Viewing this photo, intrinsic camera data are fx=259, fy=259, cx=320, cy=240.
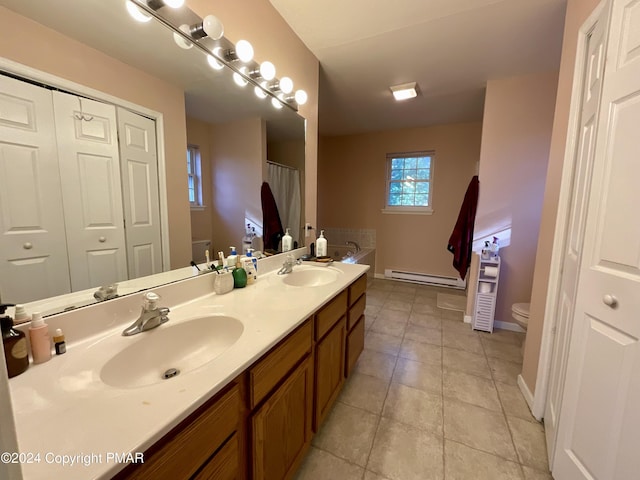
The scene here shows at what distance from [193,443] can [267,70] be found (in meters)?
A: 1.84

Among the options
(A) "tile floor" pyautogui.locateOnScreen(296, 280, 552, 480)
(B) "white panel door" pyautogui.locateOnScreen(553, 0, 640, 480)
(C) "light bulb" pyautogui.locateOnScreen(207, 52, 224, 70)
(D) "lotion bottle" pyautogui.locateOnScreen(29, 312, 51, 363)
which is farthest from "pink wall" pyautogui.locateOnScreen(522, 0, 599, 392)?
(D) "lotion bottle" pyautogui.locateOnScreen(29, 312, 51, 363)

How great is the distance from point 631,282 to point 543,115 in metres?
2.27

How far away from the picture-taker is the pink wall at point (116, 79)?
724 mm

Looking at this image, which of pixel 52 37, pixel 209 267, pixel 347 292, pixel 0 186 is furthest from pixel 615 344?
pixel 52 37

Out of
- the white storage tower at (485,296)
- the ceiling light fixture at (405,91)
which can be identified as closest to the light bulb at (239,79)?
the ceiling light fixture at (405,91)

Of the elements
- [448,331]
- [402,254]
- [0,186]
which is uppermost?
[0,186]

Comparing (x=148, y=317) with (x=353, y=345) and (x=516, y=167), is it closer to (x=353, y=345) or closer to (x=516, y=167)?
(x=353, y=345)

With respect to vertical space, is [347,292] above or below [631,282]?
below

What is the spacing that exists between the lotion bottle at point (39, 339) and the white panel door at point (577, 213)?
193cm

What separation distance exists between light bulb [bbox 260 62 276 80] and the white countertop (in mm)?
1358

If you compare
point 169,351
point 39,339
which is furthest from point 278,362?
point 39,339

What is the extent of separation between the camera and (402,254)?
434 cm

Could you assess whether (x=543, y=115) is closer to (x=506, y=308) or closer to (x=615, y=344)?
(x=506, y=308)

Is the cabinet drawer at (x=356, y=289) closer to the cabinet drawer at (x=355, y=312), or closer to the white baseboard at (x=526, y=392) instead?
the cabinet drawer at (x=355, y=312)
